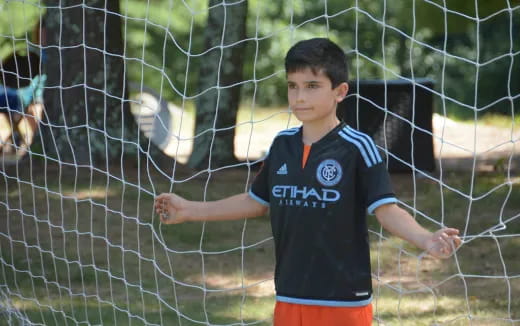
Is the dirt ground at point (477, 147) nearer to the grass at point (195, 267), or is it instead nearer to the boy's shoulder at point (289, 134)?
the grass at point (195, 267)

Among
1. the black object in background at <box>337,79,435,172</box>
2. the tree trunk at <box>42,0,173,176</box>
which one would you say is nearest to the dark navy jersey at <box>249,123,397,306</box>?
the tree trunk at <box>42,0,173,176</box>

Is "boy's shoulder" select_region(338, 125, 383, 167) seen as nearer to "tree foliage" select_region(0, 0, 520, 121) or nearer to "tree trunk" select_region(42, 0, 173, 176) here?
"tree trunk" select_region(42, 0, 173, 176)

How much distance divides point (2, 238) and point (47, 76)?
211 centimetres

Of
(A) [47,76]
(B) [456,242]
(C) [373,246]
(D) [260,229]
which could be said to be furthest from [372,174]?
(A) [47,76]

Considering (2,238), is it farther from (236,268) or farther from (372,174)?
(372,174)

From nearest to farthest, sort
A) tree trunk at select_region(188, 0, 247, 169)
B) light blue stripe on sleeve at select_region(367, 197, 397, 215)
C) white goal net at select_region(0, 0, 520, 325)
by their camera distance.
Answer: light blue stripe on sleeve at select_region(367, 197, 397, 215) → white goal net at select_region(0, 0, 520, 325) → tree trunk at select_region(188, 0, 247, 169)

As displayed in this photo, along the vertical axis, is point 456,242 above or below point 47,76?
above

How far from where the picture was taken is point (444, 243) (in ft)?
8.55

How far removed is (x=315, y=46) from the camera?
9.46 ft

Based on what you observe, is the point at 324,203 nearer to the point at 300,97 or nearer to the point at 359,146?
the point at 359,146

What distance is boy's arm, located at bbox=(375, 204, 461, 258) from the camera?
8.55 feet

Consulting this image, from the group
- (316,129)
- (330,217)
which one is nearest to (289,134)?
(316,129)

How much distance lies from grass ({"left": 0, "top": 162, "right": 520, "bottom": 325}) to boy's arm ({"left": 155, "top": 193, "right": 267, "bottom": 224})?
3.05 feet

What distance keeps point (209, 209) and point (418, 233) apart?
749 millimetres
